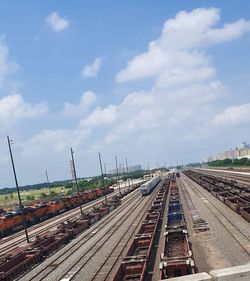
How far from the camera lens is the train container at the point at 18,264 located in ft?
76.2

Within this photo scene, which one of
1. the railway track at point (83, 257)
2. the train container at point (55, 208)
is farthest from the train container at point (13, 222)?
the railway track at point (83, 257)

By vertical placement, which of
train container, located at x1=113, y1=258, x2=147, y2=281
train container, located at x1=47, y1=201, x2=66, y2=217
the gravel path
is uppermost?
train container, located at x1=113, y1=258, x2=147, y2=281

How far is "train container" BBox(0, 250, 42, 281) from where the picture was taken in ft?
76.2

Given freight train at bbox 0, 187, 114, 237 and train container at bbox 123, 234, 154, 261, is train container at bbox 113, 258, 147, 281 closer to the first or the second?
train container at bbox 123, 234, 154, 261

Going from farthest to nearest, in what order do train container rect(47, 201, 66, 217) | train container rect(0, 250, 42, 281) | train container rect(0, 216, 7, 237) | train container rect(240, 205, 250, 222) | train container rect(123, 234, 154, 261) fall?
1. train container rect(47, 201, 66, 217)
2. train container rect(0, 216, 7, 237)
3. train container rect(240, 205, 250, 222)
4. train container rect(123, 234, 154, 261)
5. train container rect(0, 250, 42, 281)

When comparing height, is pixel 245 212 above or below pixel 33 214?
above

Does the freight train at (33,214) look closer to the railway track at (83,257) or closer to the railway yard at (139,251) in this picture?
the railway yard at (139,251)

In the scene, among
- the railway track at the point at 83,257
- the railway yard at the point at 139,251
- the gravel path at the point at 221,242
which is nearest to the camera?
the railway yard at the point at 139,251

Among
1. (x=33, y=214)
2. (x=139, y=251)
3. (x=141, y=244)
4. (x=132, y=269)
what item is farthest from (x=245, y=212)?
(x=33, y=214)

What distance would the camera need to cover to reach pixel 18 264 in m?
26.0

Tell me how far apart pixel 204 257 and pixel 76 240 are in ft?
51.4

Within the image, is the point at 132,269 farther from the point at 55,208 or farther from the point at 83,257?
the point at 55,208

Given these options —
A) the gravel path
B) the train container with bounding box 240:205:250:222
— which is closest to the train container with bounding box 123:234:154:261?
the gravel path

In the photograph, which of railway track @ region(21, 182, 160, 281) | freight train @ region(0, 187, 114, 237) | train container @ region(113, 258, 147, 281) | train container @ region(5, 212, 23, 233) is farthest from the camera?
train container @ region(5, 212, 23, 233)
